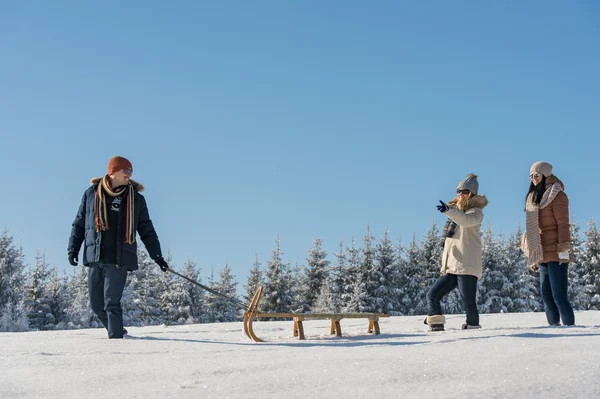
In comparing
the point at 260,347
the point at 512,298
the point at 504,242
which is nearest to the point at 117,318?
the point at 260,347

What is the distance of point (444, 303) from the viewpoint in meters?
47.5

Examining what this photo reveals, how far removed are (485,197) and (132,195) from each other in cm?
435

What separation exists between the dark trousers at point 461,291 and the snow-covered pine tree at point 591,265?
44.3m

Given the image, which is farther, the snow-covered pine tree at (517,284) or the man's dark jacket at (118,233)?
the snow-covered pine tree at (517,284)

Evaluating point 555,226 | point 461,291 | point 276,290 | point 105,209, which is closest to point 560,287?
point 555,226

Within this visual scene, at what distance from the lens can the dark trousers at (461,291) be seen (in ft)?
25.4

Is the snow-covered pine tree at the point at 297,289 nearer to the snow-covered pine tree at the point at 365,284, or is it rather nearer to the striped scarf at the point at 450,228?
the snow-covered pine tree at the point at 365,284

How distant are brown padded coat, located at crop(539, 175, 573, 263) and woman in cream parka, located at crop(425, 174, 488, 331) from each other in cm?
75

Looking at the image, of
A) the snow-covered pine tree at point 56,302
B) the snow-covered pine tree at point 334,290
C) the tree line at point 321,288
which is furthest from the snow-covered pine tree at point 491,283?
the snow-covered pine tree at point 56,302

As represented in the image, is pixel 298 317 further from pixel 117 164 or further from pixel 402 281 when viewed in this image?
pixel 402 281

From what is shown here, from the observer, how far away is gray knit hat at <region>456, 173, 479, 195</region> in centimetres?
790

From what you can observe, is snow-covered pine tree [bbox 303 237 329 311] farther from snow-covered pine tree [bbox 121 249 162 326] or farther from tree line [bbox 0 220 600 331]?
snow-covered pine tree [bbox 121 249 162 326]

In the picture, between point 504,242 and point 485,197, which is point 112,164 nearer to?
point 485,197

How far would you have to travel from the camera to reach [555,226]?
24.8 feet
